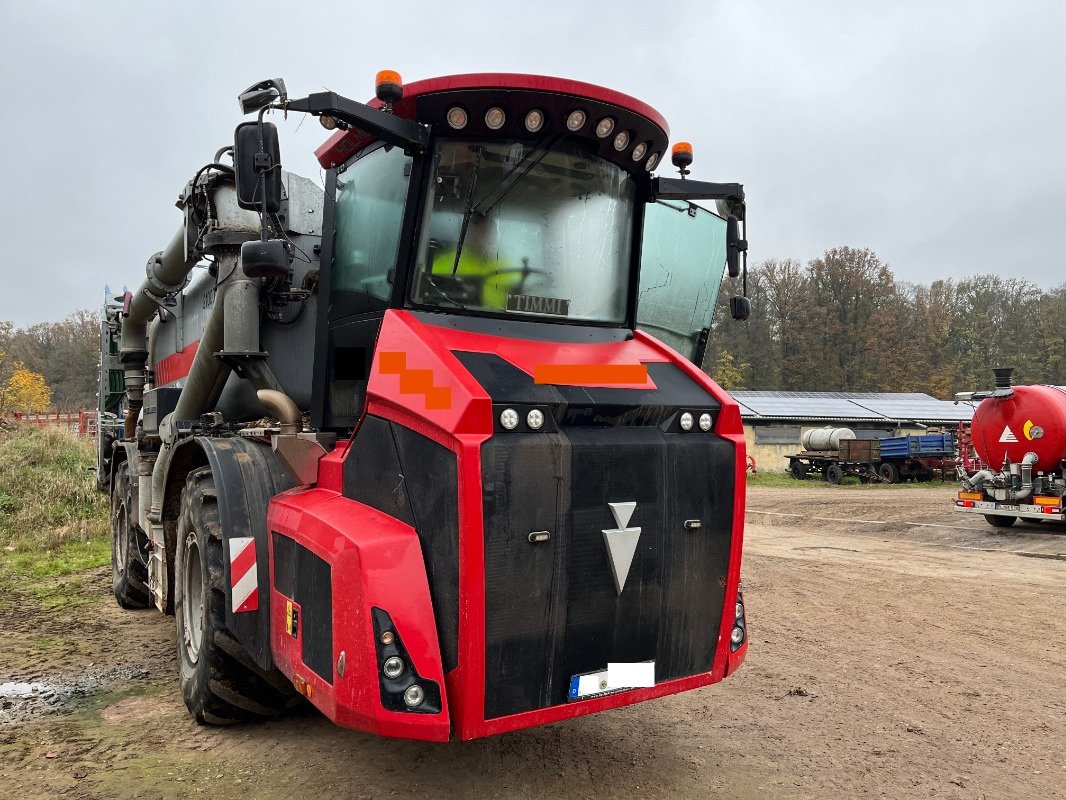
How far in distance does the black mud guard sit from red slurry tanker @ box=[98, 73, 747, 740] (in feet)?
0.04

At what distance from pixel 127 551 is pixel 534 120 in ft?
18.9

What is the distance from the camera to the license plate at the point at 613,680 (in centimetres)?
323

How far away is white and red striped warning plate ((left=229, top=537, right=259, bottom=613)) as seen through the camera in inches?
148

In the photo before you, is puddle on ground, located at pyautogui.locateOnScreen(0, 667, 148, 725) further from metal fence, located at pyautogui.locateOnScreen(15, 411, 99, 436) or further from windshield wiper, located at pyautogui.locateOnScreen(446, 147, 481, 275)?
metal fence, located at pyautogui.locateOnScreen(15, 411, 99, 436)

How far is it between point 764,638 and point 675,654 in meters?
3.30

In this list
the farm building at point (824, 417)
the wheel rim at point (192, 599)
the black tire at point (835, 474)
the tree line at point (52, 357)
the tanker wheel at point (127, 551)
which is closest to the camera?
the wheel rim at point (192, 599)

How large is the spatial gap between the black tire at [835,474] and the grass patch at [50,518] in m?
21.7

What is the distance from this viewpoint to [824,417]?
32.6 meters

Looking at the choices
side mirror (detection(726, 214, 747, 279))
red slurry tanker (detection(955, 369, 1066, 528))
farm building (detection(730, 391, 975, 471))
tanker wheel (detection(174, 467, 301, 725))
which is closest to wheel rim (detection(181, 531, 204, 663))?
tanker wheel (detection(174, 467, 301, 725))

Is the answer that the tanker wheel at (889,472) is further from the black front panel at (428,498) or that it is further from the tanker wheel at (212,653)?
the black front panel at (428,498)

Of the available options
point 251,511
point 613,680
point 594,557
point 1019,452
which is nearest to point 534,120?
point 594,557

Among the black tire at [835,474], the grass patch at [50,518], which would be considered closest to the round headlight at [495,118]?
the grass patch at [50,518]

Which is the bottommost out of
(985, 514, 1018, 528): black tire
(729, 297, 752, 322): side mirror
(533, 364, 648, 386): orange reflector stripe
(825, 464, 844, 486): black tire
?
(825, 464, 844, 486): black tire

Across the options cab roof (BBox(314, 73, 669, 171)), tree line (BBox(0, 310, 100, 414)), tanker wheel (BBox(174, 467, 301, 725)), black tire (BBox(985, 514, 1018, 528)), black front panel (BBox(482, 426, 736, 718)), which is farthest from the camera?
tree line (BBox(0, 310, 100, 414))
